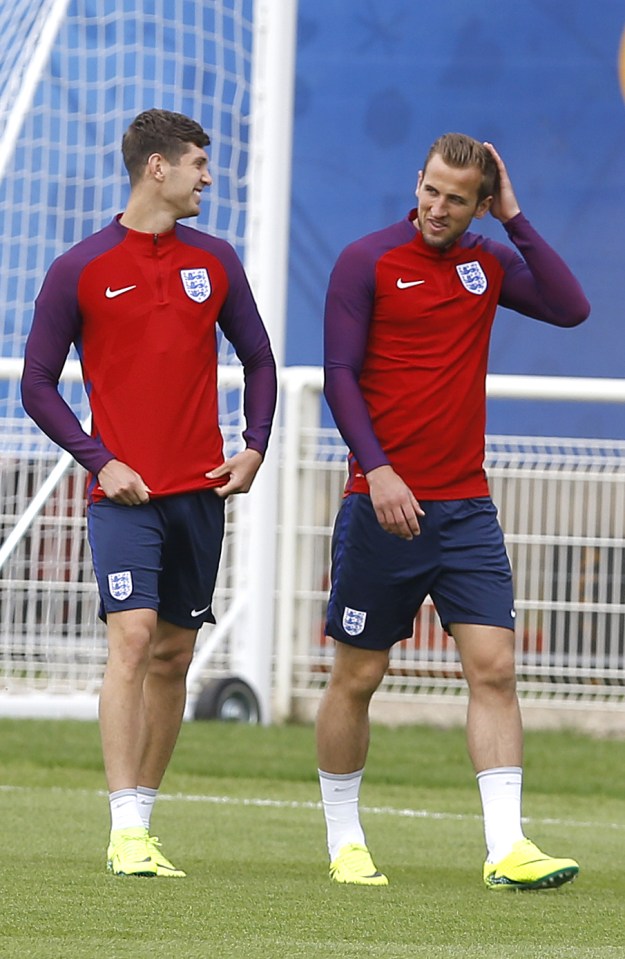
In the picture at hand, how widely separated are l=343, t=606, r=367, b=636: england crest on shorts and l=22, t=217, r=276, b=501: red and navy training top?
0.45m

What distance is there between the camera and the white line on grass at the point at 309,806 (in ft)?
21.8

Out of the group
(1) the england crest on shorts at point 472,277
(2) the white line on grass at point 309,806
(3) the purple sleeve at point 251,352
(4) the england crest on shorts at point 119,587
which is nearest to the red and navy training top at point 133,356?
(3) the purple sleeve at point 251,352

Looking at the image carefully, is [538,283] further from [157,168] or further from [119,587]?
[119,587]

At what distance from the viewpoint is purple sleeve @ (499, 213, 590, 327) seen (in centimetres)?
500

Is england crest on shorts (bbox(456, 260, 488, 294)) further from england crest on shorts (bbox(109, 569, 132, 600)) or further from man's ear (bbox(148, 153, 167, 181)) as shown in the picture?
england crest on shorts (bbox(109, 569, 132, 600))

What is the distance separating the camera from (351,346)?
192 inches

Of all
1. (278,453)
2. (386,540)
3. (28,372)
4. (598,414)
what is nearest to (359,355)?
(386,540)

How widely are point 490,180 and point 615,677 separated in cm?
488

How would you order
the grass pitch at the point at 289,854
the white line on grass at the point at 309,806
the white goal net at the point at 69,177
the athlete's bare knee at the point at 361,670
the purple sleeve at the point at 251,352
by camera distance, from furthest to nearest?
the white goal net at the point at 69,177 < the white line on grass at the point at 309,806 < the purple sleeve at the point at 251,352 < the athlete's bare knee at the point at 361,670 < the grass pitch at the point at 289,854

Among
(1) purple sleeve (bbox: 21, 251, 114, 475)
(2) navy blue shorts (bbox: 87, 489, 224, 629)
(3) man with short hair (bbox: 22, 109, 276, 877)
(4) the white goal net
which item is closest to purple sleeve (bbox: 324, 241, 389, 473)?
(3) man with short hair (bbox: 22, 109, 276, 877)

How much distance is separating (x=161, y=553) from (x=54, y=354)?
0.55m

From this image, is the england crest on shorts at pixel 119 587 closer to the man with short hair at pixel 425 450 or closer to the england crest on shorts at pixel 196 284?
the man with short hair at pixel 425 450

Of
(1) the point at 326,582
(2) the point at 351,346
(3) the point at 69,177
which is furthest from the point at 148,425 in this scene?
(3) the point at 69,177

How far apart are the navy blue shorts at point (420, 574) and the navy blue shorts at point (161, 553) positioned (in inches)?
12.8
